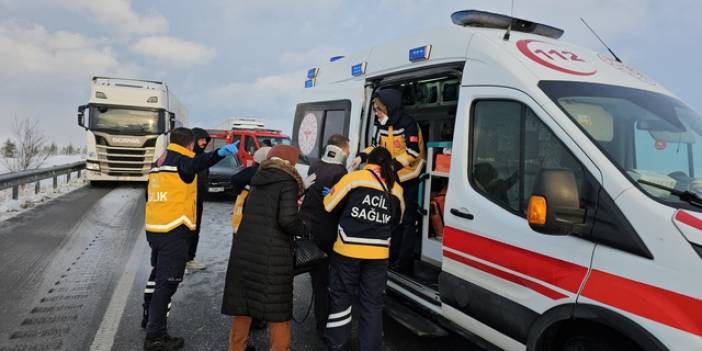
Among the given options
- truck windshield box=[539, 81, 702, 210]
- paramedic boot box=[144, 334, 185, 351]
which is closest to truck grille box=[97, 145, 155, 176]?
paramedic boot box=[144, 334, 185, 351]

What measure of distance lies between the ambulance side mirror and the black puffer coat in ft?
5.39

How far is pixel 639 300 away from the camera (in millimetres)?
2129

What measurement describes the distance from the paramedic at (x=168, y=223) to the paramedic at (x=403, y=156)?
1506mm

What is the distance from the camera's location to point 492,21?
151 inches

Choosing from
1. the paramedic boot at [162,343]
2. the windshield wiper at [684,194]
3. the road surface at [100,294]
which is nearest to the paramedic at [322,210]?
the road surface at [100,294]

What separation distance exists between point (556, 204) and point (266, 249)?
1944 mm

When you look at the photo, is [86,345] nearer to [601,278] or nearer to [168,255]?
[168,255]

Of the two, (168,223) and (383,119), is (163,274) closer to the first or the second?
(168,223)

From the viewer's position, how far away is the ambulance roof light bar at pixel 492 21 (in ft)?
12.5

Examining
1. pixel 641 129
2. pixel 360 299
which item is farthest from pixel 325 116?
pixel 641 129

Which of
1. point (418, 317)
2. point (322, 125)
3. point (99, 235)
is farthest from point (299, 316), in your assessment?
point (99, 235)

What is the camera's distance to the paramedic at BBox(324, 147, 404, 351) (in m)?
3.28

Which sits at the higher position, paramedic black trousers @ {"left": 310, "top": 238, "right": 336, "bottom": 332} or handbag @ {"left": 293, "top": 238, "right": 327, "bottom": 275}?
handbag @ {"left": 293, "top": 238, "right": 327, "bottom": 275}

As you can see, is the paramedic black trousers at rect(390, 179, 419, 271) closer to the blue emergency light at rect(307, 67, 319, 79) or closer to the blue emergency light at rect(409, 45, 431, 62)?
the blue emergency light at rect(409, 45, 431, 62)
